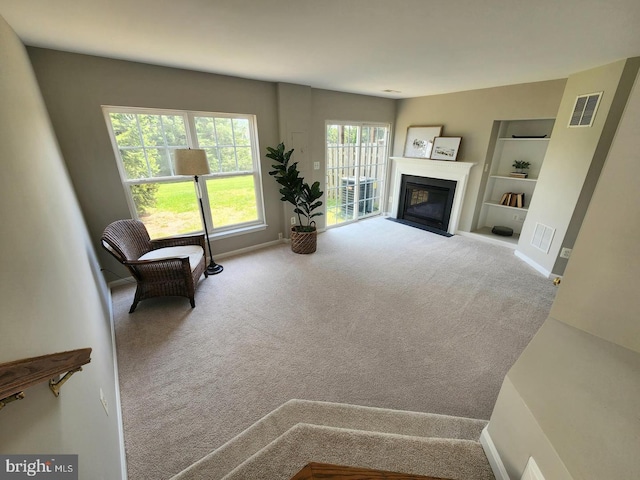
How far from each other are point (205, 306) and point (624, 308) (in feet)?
10.2

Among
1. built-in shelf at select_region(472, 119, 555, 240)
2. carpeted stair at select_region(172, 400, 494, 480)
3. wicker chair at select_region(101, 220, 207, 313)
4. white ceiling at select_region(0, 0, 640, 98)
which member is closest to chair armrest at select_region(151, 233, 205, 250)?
wicker chair at select_region(101, 220, 207, 313)

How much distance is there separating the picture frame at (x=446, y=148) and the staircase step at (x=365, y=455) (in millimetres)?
4436

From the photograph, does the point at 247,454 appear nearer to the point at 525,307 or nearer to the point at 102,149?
the point at 525,307

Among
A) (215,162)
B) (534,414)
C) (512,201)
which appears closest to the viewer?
→ (534,414)

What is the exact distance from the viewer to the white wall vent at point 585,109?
108 inches

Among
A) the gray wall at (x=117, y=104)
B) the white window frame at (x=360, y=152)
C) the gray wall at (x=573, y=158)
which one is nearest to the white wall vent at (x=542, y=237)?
the gray wall at (x=573, y=158)

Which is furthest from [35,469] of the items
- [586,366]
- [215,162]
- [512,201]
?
[512,201]

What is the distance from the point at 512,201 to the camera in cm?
425

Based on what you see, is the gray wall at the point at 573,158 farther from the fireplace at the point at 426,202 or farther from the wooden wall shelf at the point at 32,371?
the wooden wall shelf at the point at 32,371

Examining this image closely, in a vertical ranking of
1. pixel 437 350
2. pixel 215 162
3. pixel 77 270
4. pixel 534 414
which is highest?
pixel 215 162

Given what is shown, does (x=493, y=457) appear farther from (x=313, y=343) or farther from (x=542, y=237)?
(x=542, y=237)

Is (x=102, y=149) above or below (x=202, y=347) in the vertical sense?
above

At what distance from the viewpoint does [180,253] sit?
288cm

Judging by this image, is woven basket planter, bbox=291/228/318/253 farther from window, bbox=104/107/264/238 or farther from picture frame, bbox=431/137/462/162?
picture frame, bbox=431/137/462/162
